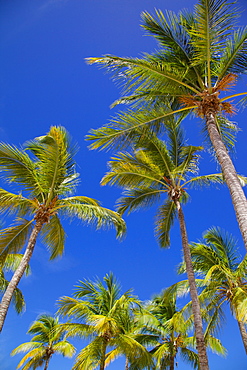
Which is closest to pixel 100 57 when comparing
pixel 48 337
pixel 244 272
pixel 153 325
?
pixel 244 272

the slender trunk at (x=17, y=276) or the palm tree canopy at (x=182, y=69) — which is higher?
the palm tree canopy at (x=182, y=69)

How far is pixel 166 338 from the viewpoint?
15.0 metres

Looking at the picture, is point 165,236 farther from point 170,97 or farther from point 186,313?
point 170,97

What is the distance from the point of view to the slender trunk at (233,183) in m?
6.02

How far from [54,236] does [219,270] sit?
727 centimetres

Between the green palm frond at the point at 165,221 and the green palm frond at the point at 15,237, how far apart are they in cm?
569

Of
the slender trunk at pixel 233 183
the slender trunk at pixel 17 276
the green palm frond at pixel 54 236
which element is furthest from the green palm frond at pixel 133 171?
the slender trunk at pixel 233 183

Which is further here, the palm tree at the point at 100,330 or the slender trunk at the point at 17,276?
the palm tree at the point at 100,330

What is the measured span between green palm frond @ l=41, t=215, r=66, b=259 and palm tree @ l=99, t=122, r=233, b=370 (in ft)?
7.85

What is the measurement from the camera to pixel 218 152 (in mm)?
7480

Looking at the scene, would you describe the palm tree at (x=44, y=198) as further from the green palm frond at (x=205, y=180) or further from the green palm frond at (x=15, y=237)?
the green palm frond at (x=205, y=180)

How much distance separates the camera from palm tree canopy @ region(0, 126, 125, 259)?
31.3 feet

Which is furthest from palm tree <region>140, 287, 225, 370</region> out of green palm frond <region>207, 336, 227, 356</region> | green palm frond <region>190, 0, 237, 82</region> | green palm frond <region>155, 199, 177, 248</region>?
green palm frond <region>190, 0, 237, 82</region>

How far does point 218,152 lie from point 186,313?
7531mm
